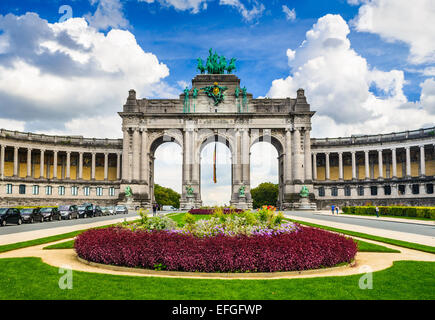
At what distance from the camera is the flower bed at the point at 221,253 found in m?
12.2

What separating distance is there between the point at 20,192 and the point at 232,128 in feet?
146

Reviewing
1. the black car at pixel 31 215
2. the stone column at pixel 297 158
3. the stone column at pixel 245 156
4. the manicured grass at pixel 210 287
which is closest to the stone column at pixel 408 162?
the stone column at pixel 297 158

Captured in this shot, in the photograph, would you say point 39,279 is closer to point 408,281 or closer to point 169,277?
point 169,277

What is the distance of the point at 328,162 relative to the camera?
8331cm

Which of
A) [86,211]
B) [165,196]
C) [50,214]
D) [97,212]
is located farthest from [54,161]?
[165,196]

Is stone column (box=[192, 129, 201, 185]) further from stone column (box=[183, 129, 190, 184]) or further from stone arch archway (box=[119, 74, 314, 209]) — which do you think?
stone column (box=[183, 129, 190, 184])

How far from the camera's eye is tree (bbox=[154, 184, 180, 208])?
410 ft

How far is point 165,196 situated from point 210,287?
119799 mm

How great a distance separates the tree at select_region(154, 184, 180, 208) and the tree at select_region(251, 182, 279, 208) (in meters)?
28.8

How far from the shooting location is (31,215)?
39.4 meters

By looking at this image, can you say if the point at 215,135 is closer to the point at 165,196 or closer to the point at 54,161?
the point at 54,161

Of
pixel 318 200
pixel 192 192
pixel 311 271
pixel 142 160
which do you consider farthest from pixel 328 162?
pixel 311 271

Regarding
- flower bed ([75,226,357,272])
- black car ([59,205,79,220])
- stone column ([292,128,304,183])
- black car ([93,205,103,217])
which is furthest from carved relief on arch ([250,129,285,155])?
flower bed ([75,226,357,272])
